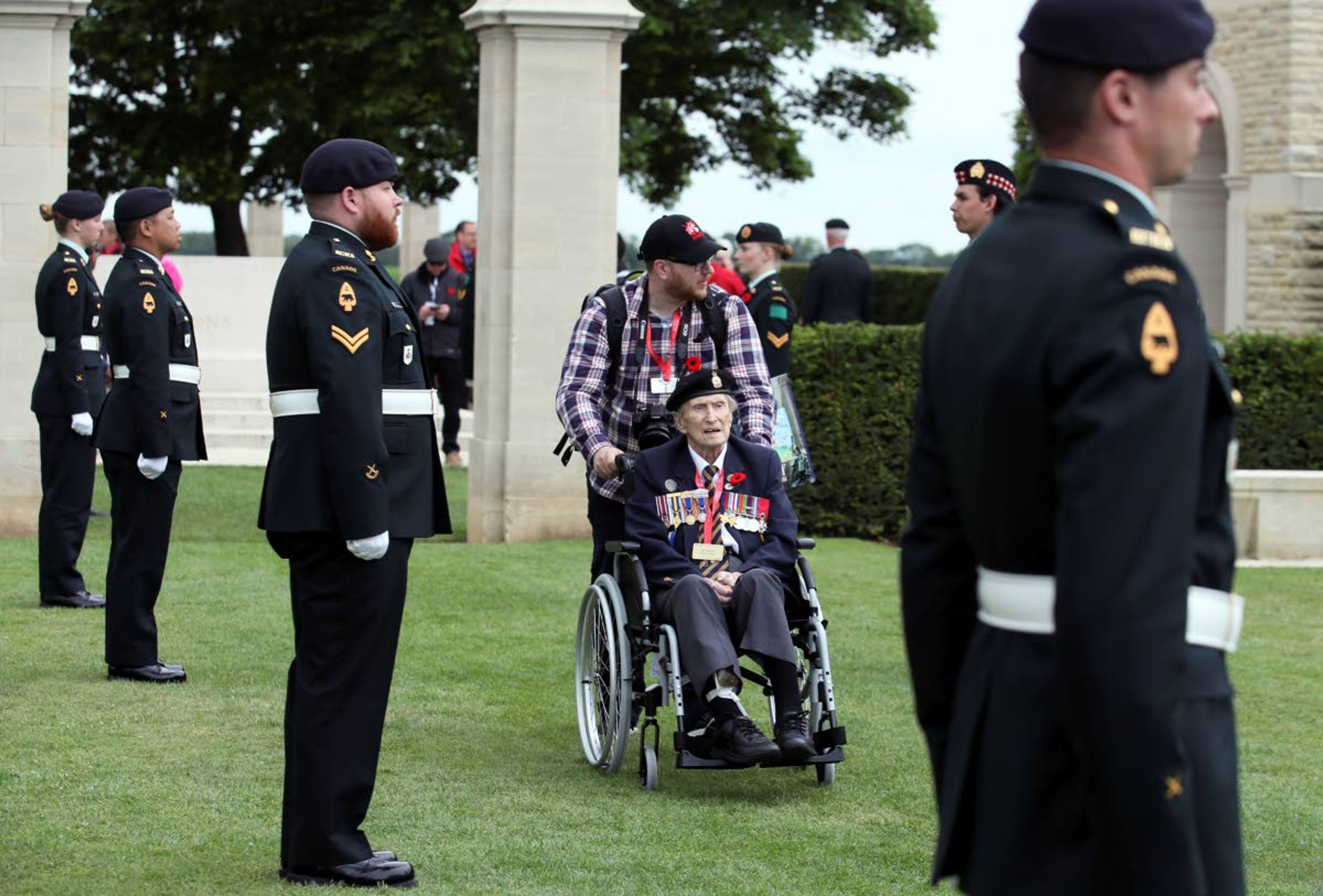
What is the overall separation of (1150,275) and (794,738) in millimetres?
4228

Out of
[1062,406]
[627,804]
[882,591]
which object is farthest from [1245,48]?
[1062,406]

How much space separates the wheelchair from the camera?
21.8 feet

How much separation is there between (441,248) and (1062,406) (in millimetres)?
15972

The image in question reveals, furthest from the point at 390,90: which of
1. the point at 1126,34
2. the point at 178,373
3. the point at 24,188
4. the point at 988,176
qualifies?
the point at 1126,34

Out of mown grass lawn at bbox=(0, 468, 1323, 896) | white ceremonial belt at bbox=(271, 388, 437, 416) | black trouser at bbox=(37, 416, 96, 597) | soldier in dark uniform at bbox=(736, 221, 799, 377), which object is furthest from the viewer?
soldier in dark uniform at bbox=(736, 221, 799, 377)

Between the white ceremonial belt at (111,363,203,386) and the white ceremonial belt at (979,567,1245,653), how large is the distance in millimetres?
6375

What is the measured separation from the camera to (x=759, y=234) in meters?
12.2

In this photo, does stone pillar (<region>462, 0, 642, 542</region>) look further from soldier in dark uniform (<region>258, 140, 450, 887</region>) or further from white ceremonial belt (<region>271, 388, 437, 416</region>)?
soldier in dark uniform (<region>258, 140, 450, 887</region>)

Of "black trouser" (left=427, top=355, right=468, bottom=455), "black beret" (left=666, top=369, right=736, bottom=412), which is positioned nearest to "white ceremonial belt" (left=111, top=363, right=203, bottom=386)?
"black beret" (left=666, top=369, right=736, bottom=412)

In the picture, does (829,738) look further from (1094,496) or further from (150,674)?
(1094,496)

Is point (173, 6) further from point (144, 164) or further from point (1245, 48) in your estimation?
point (1245, 48)

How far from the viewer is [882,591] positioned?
37.1ft

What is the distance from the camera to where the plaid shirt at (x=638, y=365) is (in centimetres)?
740

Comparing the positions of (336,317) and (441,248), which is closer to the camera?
(336,317)
